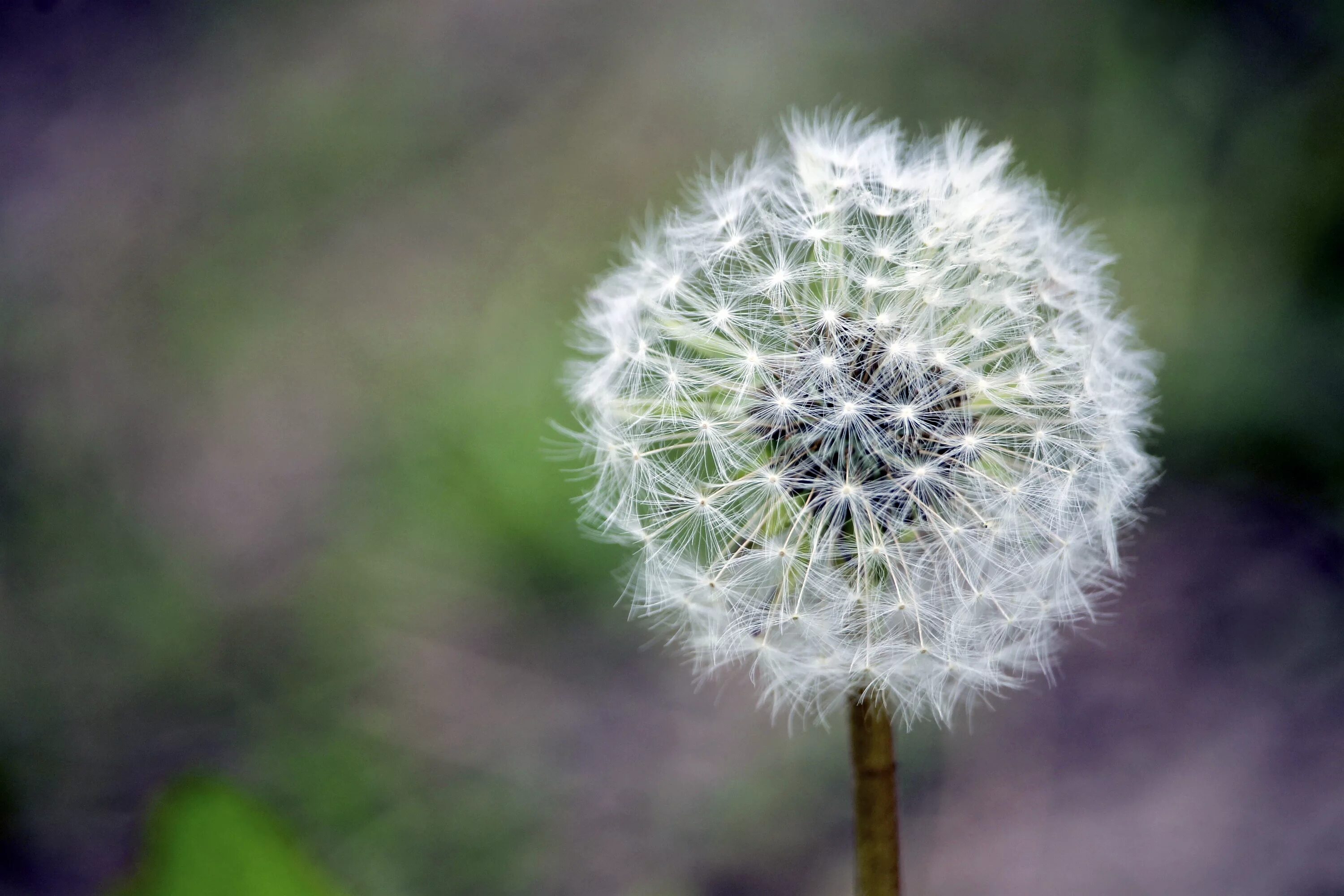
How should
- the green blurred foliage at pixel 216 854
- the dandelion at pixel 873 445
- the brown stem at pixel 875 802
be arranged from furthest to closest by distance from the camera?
the green blurred foliage at pixel 216 854 → the dandelion at pixel 873 445 → the brown stem at pixel 875 802

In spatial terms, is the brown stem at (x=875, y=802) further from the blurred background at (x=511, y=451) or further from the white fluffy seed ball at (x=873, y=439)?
the blurred background at (x=511, y=451)

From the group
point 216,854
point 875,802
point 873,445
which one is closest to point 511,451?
point 216,854

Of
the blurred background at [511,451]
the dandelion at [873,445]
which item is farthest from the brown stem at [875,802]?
the blurred background at [511,451]

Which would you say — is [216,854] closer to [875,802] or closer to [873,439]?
[875,802]

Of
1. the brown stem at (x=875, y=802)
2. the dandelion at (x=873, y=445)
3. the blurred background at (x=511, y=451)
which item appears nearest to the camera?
the brown stem at (x=875, y=802)

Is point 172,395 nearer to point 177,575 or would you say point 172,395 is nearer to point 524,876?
point 177,575

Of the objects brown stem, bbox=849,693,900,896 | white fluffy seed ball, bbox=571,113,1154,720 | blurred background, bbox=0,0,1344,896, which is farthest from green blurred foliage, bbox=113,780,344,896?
brown stem, bbox=849,693,900,896

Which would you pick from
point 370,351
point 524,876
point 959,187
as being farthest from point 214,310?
point 959,187
